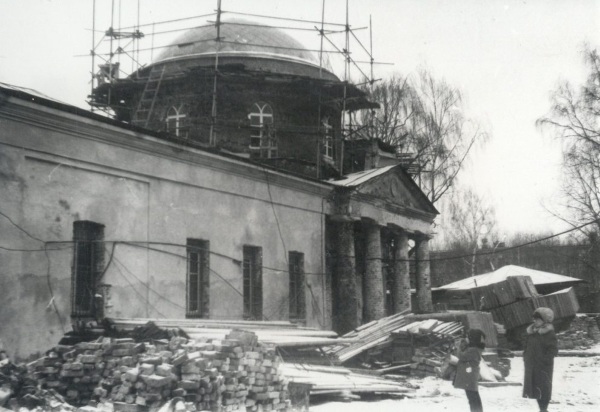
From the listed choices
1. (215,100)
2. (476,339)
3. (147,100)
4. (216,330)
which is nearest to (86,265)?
(216,330)

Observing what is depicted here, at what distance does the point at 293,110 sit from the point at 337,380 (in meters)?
15.8

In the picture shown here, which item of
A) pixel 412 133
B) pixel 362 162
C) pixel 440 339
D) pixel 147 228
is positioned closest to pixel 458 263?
pixel 412 133

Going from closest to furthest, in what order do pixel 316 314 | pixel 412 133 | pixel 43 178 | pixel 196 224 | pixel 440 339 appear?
pixel 43 178 → pixel 196 224 → pixel 440 339 → pixel 316 314 → pixel 412 133

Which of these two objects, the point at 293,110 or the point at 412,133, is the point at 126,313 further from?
the point at 412,133

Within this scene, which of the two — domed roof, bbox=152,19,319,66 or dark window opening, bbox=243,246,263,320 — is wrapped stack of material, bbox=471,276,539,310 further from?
domed roof, bbox=152,19,319,66

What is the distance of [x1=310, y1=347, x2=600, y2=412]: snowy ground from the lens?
12.7m

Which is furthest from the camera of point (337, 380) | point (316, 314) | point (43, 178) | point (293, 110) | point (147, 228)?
point (293, 110)

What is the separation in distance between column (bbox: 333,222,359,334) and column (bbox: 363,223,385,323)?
143cm

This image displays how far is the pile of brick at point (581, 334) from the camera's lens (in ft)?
94.7

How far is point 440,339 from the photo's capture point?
1947cm

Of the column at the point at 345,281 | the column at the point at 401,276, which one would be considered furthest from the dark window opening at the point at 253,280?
the column at the point at 401,276

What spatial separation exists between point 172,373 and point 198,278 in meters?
7.69

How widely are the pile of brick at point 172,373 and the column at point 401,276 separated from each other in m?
16.6

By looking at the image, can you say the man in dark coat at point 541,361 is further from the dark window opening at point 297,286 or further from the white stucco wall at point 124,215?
the dark window opening at point 297,286
